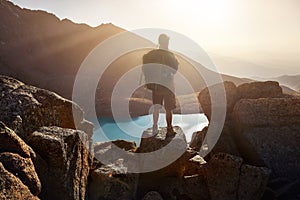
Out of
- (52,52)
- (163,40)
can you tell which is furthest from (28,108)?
(52,52)

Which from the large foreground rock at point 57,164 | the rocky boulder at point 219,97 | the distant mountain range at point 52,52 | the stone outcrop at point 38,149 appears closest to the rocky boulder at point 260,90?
the rocky boulder at point 219,97

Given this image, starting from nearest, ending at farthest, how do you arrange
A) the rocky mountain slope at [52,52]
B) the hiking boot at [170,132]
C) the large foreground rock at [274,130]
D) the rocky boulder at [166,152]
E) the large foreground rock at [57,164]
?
the large foreground rock at [57,164]
the rocky boulder at [166,152]
the large foreground rock at [274,130]
the hiking boot at [170,132]
the rocky mountain slope at [52,52]

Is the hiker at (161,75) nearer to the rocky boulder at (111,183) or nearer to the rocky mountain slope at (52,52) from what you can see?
the rocky boulder at (111,183)

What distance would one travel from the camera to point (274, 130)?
678cm

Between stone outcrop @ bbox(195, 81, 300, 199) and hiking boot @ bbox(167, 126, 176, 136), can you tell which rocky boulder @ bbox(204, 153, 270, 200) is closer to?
stone outcrop @ bbox(195, 81, 300, 199)

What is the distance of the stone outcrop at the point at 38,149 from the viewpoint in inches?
137

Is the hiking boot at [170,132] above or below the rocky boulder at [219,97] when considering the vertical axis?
below

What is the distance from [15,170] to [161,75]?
422 cm

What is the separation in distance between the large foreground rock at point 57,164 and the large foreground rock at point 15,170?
296 millimetres

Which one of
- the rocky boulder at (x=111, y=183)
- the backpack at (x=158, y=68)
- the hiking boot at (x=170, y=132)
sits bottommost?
the rocky boulder at (x=111, y=183)

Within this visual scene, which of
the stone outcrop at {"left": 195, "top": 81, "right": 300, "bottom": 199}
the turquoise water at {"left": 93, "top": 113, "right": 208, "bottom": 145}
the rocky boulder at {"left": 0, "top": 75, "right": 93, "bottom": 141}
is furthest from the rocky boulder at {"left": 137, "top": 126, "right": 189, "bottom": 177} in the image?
→ the turquoise water at {"left": 93, "top": 113, "right": 208, "bottom": 145}

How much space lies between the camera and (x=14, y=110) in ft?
15.5

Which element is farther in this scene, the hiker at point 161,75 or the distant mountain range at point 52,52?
the distant mountain range at point 52,52

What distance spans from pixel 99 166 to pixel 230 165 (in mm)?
2576
